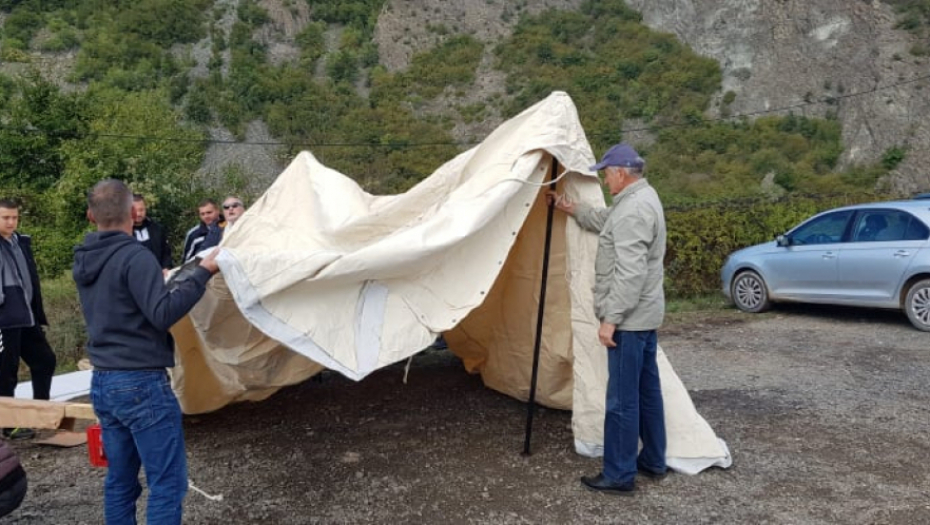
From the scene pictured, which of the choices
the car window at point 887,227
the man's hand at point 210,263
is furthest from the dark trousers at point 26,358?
the car window at point 887,227

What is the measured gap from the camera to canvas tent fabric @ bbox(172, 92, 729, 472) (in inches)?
145

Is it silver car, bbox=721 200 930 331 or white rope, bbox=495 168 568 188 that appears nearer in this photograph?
white rope, bbox=495 168 568 188

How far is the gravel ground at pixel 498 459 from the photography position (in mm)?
3988

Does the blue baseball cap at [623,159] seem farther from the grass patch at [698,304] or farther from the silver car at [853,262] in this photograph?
the grass patch at [698,304]

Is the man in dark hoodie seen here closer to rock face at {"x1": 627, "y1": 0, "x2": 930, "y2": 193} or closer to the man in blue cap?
the man in blue cap

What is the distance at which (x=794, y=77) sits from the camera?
4725 cm

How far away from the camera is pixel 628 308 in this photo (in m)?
3.92

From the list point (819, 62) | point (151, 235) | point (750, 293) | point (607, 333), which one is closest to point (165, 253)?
point (151, 235)

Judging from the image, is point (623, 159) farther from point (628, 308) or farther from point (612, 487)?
point (612, 487)

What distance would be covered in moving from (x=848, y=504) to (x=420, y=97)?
52383 millimetres

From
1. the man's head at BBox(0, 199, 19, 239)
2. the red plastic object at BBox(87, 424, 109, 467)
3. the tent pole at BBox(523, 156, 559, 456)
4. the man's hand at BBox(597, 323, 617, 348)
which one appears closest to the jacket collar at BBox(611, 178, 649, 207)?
the tent pole at BBox(523, 156, 559, 456)

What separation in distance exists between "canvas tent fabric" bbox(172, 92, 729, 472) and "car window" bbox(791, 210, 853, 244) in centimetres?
603

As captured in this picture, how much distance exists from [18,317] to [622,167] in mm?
4377

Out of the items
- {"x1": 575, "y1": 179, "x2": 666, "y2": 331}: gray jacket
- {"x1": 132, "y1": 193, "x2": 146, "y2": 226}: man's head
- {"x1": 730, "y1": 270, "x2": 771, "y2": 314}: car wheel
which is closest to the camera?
{"x1": 575, "y1": 179, "x2": 666, "y2": 331}: gray jacket
